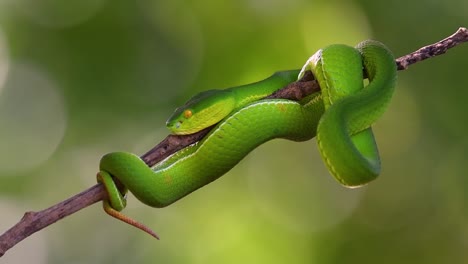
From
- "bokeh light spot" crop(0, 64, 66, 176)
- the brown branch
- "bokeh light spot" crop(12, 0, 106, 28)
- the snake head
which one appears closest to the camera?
the brown branch

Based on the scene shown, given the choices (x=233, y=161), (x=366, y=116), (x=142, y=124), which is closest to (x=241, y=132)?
(x=233, y=161)

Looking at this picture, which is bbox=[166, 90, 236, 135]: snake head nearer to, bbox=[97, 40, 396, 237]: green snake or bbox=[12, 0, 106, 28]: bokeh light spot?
bbox=[97, 40, 396, 237]: green snake

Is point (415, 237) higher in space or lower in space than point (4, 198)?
lower

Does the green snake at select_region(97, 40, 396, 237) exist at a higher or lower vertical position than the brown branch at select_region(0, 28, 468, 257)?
lower

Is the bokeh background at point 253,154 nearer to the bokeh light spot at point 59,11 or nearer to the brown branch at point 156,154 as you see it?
the bokeh light spot at point 59,11

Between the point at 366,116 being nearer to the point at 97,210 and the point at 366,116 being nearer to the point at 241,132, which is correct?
the point at 241,132

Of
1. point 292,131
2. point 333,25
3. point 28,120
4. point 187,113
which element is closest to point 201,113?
point 187,113

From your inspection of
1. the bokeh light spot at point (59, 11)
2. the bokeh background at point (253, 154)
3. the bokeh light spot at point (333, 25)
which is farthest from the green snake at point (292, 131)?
the bokeh light spot at point (59, 11)

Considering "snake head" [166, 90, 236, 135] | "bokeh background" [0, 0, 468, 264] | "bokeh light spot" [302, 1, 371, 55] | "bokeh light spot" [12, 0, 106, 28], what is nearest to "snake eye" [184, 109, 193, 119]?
"snake head" [166, 90, 236, 135]
